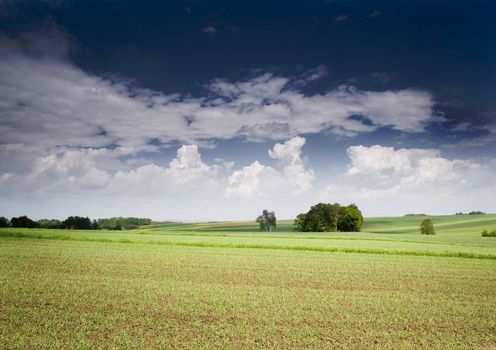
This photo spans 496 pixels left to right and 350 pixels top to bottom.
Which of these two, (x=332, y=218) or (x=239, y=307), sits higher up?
(x=332, y=218)

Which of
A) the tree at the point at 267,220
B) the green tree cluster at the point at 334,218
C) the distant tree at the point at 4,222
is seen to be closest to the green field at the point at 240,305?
the green tree cluster at the point at 334,218

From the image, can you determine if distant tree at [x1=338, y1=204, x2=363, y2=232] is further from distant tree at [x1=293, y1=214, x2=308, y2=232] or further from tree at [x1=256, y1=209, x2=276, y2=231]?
tree at [x1=256, y1=209, x2=276, y2=231]

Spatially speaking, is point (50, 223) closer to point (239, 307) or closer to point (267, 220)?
point (267, 220)

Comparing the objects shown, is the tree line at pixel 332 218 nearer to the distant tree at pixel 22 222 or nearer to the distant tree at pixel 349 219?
the distant tree at pixel 349 219

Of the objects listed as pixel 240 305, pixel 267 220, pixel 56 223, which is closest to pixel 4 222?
pixel 56 223

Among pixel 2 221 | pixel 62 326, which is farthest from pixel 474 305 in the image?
pixel 2 221

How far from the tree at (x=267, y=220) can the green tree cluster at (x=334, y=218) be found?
23452 mm

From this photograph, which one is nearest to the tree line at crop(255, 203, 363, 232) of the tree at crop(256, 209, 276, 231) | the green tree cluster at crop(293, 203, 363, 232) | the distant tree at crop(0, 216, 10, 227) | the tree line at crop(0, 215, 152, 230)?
the green tree cluster at crop(293, 203, 363, 232)

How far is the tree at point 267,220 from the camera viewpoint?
404 feet

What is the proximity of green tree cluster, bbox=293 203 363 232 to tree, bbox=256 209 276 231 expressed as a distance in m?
23.5

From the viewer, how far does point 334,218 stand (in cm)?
9875

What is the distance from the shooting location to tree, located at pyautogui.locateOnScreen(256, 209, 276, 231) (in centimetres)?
12321

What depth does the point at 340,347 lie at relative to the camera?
9.38 meters

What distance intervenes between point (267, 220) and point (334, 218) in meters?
31.6
